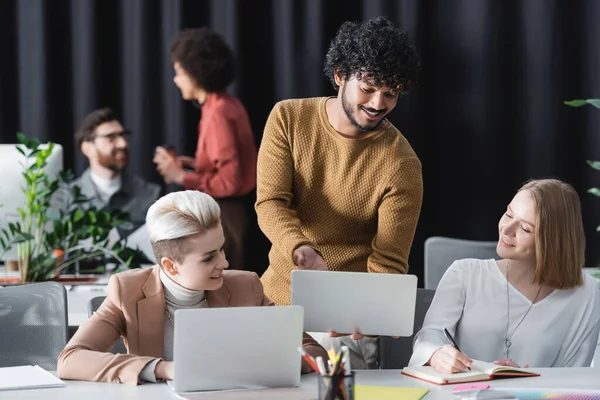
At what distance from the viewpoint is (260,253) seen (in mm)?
5078

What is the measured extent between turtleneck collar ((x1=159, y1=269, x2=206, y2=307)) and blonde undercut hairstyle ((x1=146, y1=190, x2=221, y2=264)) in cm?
5

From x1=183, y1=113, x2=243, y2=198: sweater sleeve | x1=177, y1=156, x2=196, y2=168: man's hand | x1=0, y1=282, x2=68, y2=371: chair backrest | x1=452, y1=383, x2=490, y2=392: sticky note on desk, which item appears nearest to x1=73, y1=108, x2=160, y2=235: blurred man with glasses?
x1=177, y1=156, x2=196, y2=168: man's hand

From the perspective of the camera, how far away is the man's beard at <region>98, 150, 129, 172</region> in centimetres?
487

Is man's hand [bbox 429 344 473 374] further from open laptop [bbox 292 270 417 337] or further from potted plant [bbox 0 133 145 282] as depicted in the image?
potted plant [bbox 0 133 145 282]

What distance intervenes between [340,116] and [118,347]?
81 cm

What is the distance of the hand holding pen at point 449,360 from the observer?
198cm

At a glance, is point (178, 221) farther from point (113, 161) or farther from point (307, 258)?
point (113, 161)

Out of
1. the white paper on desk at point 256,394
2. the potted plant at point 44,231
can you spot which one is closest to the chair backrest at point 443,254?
the potted plant at point 44,231

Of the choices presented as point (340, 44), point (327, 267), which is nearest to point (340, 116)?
point (340, 44)

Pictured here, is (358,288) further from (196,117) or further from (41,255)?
(196,117)

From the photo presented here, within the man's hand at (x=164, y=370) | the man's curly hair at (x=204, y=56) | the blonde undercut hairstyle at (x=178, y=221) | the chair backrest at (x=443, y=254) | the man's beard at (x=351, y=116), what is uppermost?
the man's curly hair at (x=204, y=56)

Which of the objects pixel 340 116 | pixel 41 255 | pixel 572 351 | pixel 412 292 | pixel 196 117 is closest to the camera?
pixel 412 292

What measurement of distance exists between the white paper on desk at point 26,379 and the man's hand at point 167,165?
3012mm

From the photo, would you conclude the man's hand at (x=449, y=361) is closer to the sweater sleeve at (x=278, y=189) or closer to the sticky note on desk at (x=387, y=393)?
the sticky note on desk at (x=387, y=393)
